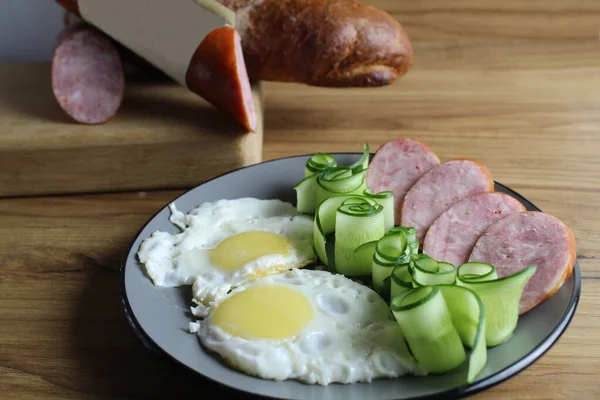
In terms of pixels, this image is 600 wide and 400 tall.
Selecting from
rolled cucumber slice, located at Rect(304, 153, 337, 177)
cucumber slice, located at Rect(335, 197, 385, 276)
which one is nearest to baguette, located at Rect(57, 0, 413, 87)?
rolled cucumber slice, located at Rect(304, 153, 337, 177)

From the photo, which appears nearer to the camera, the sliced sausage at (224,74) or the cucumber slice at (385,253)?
the cucumber slice at (385,253)

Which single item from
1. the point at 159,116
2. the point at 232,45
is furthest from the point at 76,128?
the point at 232,45

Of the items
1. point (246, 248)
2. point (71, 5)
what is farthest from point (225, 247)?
point (71, 5)

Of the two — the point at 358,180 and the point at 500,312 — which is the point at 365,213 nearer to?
the point at 358,180

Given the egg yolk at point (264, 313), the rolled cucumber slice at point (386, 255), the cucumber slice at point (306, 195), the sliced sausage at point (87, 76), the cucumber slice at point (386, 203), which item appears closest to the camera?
the egg yolk at point (264, 313)

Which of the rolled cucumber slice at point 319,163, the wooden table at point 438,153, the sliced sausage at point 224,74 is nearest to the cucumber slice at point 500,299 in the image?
the wooden table at point 438,153

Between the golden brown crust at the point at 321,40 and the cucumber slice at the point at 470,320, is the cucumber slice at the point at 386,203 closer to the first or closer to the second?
the cucumber slice at the point at 470,320

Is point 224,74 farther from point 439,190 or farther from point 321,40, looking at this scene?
point 439,190
